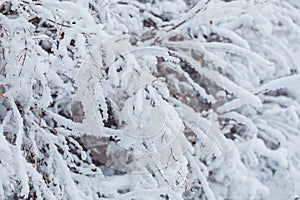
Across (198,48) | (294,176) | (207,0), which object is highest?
(207,0)

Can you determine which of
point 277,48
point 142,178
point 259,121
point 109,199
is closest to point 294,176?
point 259,121

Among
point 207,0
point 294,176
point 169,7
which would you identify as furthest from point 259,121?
point 207,0

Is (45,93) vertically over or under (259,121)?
over

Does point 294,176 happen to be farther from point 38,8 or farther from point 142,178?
point 38,8

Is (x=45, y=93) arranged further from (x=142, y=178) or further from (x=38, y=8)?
(x=142, y=178)

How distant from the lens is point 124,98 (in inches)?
86.7

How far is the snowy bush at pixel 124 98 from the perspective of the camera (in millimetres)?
1843

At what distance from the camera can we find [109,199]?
7.66 ft

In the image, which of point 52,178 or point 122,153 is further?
point 122,153

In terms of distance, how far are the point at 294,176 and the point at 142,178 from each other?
1.33m

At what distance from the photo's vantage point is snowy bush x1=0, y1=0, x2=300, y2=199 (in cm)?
184

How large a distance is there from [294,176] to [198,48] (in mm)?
1405

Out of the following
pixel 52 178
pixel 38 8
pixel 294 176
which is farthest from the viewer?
pixel 294 176

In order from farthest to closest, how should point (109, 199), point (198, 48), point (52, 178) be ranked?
point (198, 48), point (109, 199), point (52, 178)
